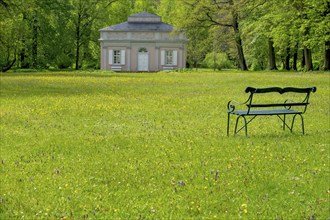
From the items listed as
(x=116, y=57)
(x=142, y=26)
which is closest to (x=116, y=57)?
(x=116, y=57)

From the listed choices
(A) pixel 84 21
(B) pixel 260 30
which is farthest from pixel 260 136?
(A) pixel 84 21

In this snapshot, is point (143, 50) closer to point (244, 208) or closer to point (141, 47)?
point (141, 47)

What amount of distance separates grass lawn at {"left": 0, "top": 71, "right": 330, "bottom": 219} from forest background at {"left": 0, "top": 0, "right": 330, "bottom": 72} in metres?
22.3

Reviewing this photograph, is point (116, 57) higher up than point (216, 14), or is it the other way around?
point (216, 14)

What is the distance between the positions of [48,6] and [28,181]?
52.4 metres

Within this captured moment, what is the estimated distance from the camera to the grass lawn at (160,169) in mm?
5652

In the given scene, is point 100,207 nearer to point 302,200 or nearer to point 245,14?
point 302,200

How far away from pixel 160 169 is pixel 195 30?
4826cm

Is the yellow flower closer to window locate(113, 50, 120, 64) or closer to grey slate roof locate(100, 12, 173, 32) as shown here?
grey slate roof locate(100, 12, 173, 32)

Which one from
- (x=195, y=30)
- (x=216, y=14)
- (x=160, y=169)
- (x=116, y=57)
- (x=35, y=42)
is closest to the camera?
(x=160, y=169)

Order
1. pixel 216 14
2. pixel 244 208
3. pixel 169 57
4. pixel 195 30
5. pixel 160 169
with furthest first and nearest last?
1. pixel 169 57
2. pixel 195 30
3. pixel 216 14
4. pixel 160 169
5. pixel 244 208

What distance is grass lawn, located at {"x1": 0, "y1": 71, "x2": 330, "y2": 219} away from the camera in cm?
565

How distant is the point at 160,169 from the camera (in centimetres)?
734

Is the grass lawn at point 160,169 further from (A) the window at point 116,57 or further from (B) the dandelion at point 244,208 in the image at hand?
(A) the window at point 116,57
